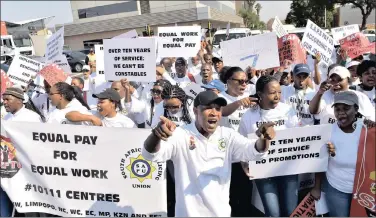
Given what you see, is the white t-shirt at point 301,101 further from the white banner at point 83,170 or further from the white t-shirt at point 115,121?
the white t-shirt at point 115,121

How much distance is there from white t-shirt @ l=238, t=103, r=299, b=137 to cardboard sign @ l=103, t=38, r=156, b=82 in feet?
6.00

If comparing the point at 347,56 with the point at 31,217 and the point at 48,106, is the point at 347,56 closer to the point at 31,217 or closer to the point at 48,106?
the point at 48,106

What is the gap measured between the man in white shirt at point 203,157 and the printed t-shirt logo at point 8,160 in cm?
177

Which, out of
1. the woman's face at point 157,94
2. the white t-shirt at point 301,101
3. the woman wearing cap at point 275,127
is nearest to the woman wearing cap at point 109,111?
the woman's face at point 157,94

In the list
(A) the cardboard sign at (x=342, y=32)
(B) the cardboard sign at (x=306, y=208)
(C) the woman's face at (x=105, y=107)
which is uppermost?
(A) the cardboard sign at (x=342, y=32)

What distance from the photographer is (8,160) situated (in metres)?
3.49

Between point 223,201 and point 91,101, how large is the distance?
346 centimetres

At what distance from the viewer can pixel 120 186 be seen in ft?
11.1

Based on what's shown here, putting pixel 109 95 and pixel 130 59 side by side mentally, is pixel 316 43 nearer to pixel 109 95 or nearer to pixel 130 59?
pixel 130 59

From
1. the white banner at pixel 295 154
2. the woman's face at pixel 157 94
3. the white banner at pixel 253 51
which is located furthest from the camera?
the white banner at pixel 253 51

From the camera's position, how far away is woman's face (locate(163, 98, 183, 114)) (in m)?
3.71

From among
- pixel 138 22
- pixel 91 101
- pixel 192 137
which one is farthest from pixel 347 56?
pixel 138 22

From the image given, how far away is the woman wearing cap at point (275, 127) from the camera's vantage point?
11.0 feet

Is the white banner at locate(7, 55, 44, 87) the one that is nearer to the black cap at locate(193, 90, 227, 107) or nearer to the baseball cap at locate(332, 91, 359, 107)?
the black cap at locate(193, 90, 227, 107)
